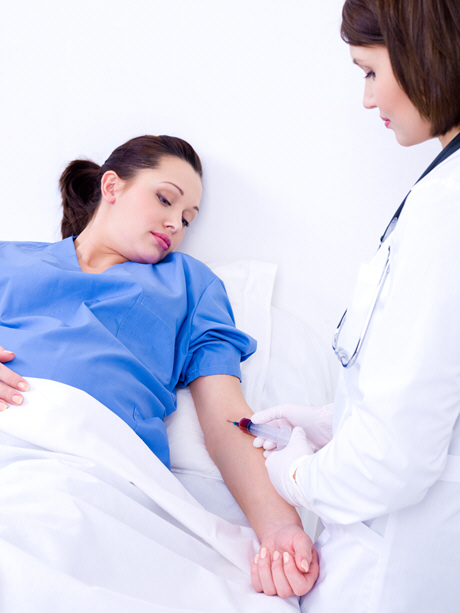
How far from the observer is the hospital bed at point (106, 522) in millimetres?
555

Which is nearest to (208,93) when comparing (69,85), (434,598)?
(69,85)

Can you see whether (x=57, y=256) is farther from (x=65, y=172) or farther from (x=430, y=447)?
(x=430, y=447)

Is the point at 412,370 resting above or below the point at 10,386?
above

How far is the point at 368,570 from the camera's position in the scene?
65 centimetres

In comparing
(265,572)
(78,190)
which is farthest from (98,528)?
(78,190)

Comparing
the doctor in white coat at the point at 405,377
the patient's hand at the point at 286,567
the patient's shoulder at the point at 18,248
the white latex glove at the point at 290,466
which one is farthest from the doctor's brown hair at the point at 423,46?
the patient's shoulder at the point at 18,248

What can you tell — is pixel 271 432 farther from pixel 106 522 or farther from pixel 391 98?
pixel 391 98

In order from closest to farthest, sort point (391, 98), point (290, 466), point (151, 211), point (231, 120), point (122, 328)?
point (391, 98) < point (290, 466) < point (122, 328) < point (151, 211) < point (231, 120)

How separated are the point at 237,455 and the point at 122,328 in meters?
0.38

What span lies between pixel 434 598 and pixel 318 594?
0.52 feet

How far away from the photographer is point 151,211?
1281 mm

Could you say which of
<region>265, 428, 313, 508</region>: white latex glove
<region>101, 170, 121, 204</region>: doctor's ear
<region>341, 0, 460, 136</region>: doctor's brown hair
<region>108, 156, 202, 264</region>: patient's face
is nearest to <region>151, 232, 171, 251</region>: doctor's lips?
<region>108, 156, 202, 264</region>: patient's face

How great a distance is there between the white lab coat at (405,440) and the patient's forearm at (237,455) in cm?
19

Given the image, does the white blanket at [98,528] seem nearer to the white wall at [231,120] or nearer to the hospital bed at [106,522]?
the hospital bed at [106,522]
